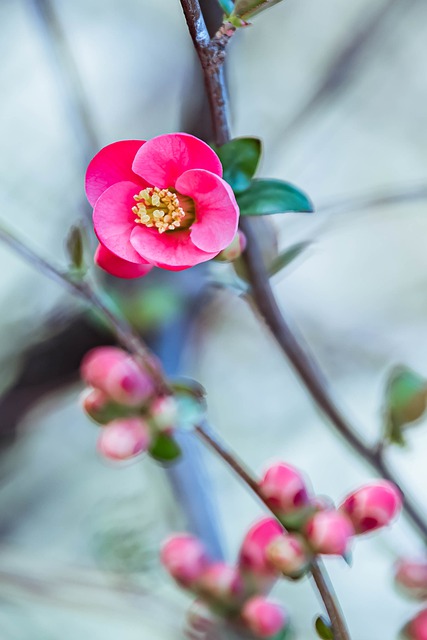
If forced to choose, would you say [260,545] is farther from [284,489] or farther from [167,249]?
[167,249]

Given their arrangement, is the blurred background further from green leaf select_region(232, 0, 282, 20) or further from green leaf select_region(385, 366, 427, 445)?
green leaf select_region(232, 0, 282, 20)

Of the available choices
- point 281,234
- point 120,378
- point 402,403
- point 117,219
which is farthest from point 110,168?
point 281,234

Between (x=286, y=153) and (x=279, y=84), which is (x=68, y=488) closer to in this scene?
(x=286, y=153)

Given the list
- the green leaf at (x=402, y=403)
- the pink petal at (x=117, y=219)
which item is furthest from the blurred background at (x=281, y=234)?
the pink petal at (x=117, y=219)

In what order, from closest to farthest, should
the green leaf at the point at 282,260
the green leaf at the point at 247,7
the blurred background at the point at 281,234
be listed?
the green leaf at the point at 247,7 < the green leaf at the point at 282,260 < the blurred background at the point at 281,234

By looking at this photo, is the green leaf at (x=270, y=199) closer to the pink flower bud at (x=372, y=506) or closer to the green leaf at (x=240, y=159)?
the green leaf at (x=240, y=159)

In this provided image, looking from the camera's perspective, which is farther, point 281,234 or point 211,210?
point 281,234

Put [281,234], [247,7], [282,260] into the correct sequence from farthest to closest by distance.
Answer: [281,234]
[282,260]
[247,7]
